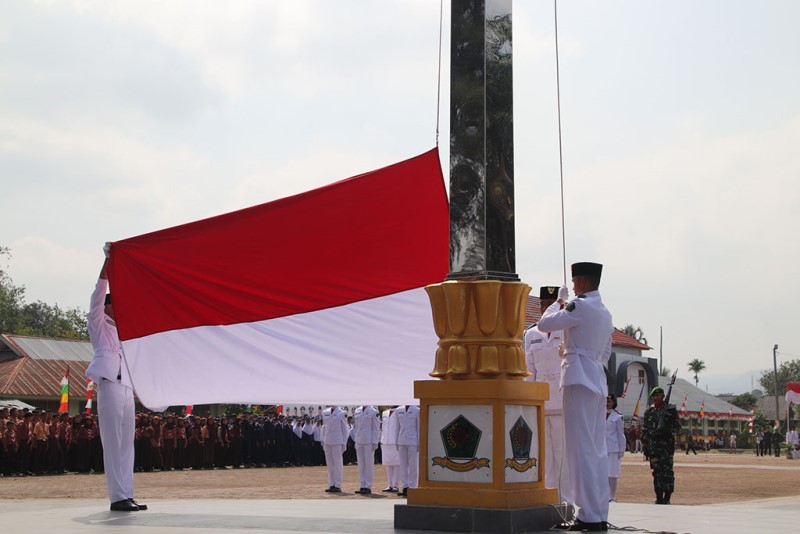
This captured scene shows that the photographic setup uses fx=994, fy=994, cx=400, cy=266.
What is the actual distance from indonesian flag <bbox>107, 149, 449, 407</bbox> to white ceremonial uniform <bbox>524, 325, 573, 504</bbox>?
101 centimetres

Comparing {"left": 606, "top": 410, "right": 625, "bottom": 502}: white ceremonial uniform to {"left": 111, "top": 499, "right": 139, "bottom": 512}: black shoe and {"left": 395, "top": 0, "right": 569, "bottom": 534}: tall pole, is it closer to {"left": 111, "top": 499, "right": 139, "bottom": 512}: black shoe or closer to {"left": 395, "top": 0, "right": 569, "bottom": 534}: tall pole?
{"left": 395, "top": 0, "right": 569, "bottom": 534}: tall pole

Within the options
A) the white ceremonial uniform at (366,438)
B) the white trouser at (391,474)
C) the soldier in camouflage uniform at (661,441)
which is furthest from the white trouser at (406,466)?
the soldier in camouflage uniform at (661,441)

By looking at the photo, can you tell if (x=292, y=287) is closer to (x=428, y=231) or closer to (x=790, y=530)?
(x=428, y=231)

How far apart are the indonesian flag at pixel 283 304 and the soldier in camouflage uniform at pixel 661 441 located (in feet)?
18.8

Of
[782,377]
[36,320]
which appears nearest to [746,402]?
[782,377]

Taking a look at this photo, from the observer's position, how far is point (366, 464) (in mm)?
18797

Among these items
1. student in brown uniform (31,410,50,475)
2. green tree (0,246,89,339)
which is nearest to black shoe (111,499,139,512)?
student in brown uniform (31,410,50,475)

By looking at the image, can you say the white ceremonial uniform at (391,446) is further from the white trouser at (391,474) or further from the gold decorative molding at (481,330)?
the gold decorative molding at (481,330)

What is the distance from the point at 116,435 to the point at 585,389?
4.49 m

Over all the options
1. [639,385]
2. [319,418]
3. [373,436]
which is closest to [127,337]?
[373,436]

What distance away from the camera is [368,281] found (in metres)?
9.62

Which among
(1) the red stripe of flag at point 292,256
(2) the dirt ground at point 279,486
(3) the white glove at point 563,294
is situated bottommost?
(2) the dirt ground at point 279,486

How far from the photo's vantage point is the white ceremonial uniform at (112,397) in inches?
367

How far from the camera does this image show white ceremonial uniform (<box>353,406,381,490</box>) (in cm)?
1873
